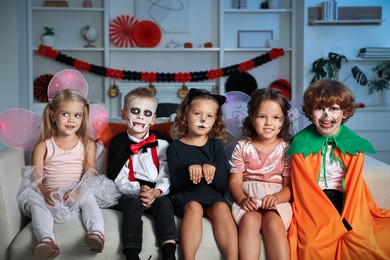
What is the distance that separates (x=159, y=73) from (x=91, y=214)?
12.6 ft

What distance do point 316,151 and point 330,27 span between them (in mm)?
3598

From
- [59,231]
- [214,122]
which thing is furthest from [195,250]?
[214,122]

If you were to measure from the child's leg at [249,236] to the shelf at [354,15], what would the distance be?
3.72m

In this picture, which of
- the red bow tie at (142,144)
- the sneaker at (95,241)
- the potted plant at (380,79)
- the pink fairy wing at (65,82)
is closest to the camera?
the sneaker at (95,241)

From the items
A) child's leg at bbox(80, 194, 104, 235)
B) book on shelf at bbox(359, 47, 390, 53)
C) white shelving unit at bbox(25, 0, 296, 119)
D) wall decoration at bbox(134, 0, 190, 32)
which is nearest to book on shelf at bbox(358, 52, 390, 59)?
book on shelf at bbox(359, 47, 390, 53)

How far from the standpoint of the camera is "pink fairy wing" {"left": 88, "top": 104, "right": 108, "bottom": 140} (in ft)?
8.43

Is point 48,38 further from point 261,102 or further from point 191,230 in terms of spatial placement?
point 191,230

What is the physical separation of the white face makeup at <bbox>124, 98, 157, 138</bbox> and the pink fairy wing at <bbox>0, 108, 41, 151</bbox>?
0.46 metres

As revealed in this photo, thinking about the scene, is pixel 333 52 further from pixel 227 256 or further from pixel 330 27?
pixel 227 256

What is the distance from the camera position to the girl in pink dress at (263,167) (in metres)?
2.14

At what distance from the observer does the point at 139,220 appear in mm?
2080

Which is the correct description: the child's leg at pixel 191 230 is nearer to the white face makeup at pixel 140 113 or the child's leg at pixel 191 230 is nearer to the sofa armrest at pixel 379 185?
the white face makeup at pixel 140 113

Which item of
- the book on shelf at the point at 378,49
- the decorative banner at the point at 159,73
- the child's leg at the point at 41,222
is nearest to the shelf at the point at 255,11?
the decorative banner at the point at 159,73

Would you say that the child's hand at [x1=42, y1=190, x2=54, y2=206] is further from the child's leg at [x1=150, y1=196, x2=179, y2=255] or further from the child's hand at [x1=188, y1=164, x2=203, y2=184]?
the child's hand at [x1=188, y1=164, x2=203, y2=184]
